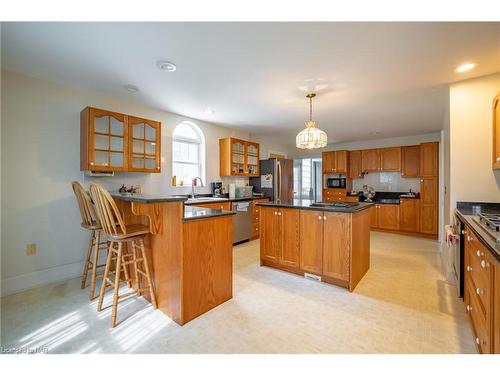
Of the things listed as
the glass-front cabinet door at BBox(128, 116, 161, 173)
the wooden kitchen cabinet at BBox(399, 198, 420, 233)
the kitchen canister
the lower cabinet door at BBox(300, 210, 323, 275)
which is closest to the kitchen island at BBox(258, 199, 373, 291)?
the lower cabinet door at BBox(300, 210, 323, 275)

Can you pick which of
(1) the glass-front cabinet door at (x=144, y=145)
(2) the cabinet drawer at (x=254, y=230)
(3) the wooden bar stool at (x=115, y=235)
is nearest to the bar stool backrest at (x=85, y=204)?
(3) the wooden bar stool at (x=115, y=235)

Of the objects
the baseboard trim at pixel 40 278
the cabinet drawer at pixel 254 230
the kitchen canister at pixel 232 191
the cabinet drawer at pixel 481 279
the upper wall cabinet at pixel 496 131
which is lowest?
the baseboard trim at pixel 40 278

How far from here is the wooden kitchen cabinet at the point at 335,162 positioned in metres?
6.18

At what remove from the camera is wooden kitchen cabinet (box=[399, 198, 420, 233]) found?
200 inches

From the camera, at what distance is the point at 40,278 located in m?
2.64

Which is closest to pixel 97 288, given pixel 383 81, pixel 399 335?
pixel 399 335

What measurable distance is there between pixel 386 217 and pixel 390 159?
1491 millimetres

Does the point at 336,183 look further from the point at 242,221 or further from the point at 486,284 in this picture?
the point at 486,284

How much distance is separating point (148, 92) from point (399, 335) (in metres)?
3.74

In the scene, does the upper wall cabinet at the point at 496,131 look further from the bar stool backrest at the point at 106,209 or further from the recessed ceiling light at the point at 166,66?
the bar stool backrest at the point at 106,209

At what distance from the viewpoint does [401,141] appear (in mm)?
5816

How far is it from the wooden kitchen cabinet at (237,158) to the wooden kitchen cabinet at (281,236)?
189 centimetres

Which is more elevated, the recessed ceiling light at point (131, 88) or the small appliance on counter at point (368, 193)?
the recessed ceiling light at point (131, 88)

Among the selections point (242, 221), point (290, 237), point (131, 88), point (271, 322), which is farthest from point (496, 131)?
point (131, 88)
